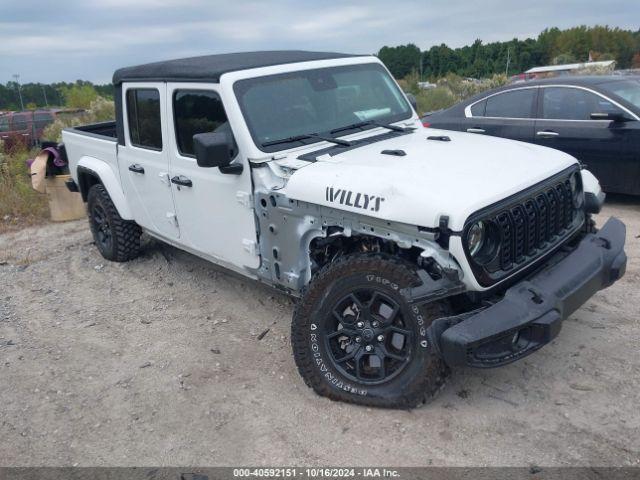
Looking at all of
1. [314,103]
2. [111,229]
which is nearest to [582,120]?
[314,103]

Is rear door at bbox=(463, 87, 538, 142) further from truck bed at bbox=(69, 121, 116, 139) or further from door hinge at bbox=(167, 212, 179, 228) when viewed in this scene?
truck bed at bbox=(69, 121, 116, 139)

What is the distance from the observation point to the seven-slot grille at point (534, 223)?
3.04m

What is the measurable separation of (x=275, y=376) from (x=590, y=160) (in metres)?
4.55

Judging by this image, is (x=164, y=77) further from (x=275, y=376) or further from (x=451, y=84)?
(x=451, y=84)

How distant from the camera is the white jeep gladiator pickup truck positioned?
2.90 meters

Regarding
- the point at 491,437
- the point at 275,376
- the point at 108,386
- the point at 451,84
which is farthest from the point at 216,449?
the point at 451,84

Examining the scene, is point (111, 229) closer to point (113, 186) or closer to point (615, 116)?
point (113, 186)

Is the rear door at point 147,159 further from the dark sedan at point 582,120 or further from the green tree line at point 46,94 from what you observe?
the green tree line at point 46,94

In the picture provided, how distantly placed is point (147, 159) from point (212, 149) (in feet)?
4.90

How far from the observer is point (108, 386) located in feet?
12.5

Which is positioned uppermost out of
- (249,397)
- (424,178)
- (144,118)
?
(144,118)

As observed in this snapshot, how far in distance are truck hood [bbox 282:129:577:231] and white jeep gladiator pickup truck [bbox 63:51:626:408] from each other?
1 cm

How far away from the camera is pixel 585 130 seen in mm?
6453

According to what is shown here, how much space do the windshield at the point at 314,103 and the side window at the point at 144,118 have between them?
1.02 m
